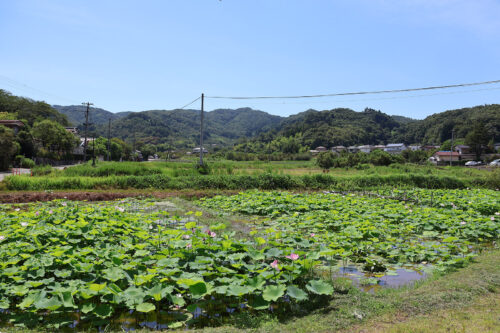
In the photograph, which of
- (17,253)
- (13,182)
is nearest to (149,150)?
(13,182)

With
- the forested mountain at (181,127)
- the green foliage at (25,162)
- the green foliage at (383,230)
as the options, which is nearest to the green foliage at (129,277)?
the green foliage at (383,230)

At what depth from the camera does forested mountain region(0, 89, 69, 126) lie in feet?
169

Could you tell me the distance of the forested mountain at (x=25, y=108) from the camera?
5159cm

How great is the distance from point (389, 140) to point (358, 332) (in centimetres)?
9131

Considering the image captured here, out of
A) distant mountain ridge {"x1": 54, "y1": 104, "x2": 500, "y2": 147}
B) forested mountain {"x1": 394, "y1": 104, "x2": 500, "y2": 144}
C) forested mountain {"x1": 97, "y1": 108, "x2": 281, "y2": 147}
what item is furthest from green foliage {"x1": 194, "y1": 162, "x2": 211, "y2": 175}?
forested mountain {"x1": 394, "y1": 104, "x2": 500, "y2": 144}

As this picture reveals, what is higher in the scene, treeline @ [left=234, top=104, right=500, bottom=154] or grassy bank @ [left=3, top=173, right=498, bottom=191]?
treeline @ [left=234, top=104, right=500, bottom=154]

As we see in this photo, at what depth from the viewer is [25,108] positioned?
54219 millimetres

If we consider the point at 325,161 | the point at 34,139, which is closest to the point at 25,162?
the point at 34,139

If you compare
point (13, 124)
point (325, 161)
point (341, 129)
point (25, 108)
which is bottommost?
point (325, 161)

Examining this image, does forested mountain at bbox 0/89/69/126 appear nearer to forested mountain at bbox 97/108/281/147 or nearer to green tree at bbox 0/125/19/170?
forested mountain at bbox 97/108/281/147

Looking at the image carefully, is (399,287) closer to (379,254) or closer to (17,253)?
(379,254)

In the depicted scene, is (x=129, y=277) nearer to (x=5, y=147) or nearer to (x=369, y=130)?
(x=5, y=147)

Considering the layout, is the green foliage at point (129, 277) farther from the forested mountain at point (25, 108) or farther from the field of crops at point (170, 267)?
the forested mountain at point (25, 108)

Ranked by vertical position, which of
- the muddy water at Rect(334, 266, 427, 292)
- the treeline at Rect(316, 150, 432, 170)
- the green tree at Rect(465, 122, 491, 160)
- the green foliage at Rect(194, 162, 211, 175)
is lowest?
the muddy water at Rect(334, 266, 427, 292)
